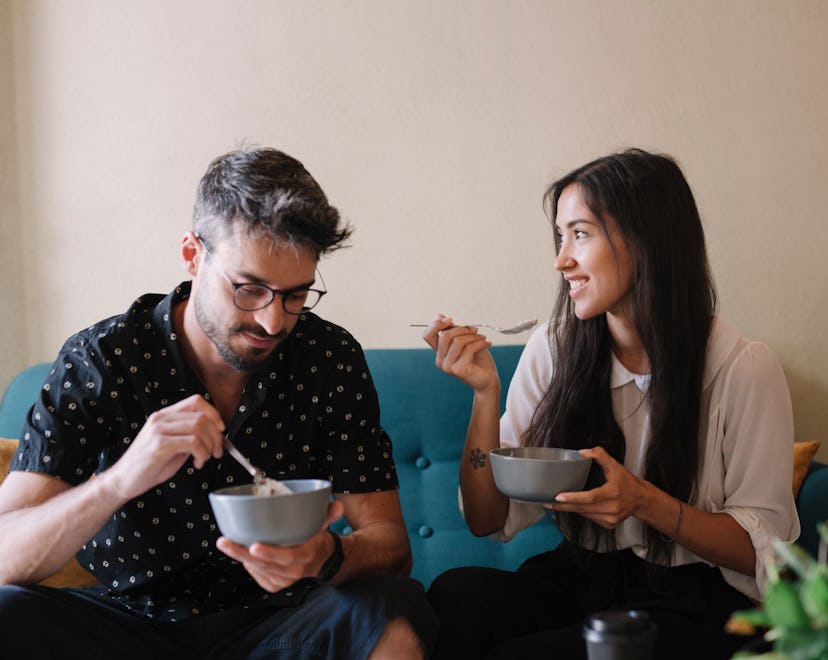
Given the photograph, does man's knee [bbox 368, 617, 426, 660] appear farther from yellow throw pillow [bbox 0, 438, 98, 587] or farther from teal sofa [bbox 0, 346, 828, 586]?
yellow throw pillow [bbox 0, 438, 98, 587]

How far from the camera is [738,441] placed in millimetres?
1601

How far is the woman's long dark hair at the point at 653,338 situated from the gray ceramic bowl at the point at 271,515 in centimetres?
69

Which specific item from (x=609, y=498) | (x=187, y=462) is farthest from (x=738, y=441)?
(x=187, y=462)

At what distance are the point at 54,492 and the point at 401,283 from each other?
1.13 meters

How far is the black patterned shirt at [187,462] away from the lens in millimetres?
1462

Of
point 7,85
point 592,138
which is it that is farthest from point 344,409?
point 7,85

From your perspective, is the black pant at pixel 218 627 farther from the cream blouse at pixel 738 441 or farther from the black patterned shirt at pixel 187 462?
the cream blouse at pixel 738 441

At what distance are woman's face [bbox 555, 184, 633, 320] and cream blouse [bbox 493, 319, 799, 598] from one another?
0.15m

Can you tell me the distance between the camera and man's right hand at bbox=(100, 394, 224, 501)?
48.1 inches

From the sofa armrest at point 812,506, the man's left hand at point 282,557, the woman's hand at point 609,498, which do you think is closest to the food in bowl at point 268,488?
the man's left hand at point 282,557

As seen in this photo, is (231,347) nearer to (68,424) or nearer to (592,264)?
(68,424)

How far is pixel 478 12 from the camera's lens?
2.31 m

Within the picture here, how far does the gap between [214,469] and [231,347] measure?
0.20 metres

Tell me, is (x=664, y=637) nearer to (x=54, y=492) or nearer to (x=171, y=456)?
(x=171, y=456)
